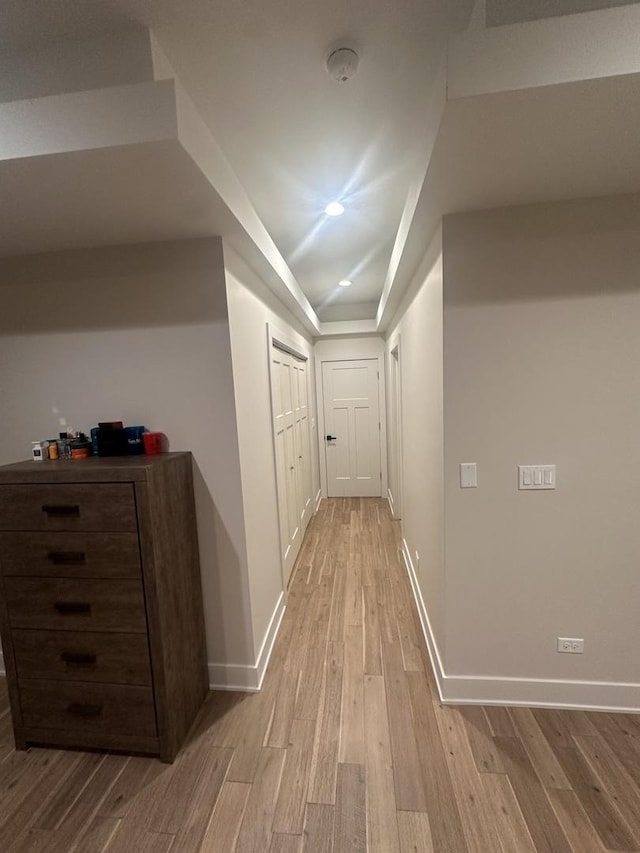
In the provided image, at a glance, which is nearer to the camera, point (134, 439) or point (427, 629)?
point (134, 439)

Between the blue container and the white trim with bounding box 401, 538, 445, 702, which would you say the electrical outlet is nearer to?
the white trim with bounding box 401, 538, 445, 702

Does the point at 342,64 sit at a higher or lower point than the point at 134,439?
higher

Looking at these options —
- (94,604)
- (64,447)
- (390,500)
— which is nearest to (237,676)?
(94,604)

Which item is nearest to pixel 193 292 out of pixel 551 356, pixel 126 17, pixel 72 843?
pixel 126 17

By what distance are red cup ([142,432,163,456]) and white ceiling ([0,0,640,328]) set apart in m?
0.90

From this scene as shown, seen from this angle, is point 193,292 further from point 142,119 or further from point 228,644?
point 228,644

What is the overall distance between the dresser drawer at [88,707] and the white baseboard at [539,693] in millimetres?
1350

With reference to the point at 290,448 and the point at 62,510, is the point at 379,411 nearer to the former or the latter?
the point at 290,448

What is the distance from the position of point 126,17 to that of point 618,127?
56.4 inches

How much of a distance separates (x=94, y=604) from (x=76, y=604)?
8cm

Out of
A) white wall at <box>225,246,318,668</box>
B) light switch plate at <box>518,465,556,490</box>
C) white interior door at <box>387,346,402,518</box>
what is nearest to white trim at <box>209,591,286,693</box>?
white wall at <box>225,246,318,668</box>

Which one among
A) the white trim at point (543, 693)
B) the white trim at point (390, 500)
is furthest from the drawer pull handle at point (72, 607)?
the white trim at point (390, 500)

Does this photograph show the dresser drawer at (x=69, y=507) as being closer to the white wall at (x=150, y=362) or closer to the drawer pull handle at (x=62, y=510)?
the drawer pull handle at (x=62, y=510)

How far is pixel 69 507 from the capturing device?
53.4 inches
